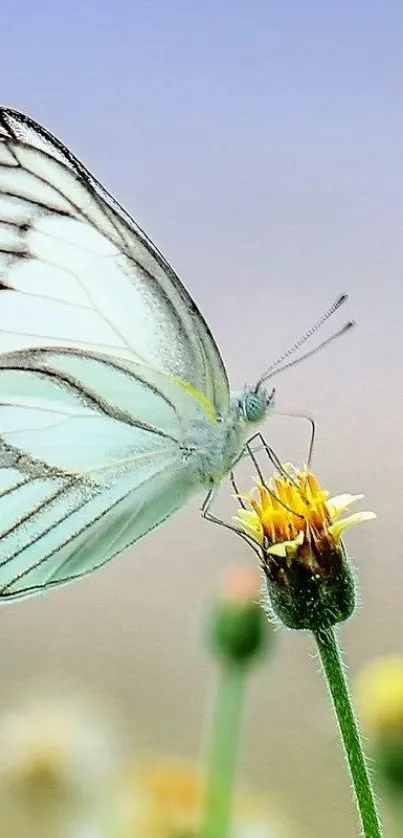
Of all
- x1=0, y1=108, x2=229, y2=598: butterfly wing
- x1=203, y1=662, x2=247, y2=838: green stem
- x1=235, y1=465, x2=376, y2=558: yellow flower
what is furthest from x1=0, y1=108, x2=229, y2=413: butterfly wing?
x1=203, y1=662, x2=247, y2=838: green stem

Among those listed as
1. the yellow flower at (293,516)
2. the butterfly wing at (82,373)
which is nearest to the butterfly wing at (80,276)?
the butterfly wing at (82,373)

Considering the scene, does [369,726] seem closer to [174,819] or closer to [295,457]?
[174,819]

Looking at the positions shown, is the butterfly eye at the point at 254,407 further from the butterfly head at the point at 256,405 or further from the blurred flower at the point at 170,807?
the blurred flower at the point at 170,807

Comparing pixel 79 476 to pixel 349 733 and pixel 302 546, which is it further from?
pixel 349 733

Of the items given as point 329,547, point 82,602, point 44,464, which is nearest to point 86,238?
point 44,464

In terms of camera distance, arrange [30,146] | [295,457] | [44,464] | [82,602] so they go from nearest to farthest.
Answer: [30,146] < [44,464] < [295,457] < [82,602]
